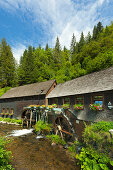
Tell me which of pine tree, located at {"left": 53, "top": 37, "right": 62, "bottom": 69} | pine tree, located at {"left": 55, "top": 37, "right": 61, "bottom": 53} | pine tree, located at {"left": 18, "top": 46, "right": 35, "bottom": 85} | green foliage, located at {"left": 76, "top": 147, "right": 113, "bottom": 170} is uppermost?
pine tree, located at {"left": 55, "top": 37, "right": 61, "bottom": 53}

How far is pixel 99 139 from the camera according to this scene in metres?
5.10

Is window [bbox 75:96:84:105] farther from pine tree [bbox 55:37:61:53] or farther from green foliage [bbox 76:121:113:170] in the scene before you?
pine tree [bbox 55:37:61:53]

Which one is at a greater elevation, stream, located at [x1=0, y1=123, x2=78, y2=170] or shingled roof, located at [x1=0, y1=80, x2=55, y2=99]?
shingled roof, located at [x1=0, y1=80, x2=55, y2=99]

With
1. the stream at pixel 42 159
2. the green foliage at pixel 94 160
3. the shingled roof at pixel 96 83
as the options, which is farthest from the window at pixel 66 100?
the green foliage at pixel 94 160

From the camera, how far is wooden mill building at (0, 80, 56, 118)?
52.1 ft

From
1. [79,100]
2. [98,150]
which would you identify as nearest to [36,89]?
[79,100]

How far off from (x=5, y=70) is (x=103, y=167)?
3529 cm

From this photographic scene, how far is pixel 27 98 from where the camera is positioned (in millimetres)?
17656

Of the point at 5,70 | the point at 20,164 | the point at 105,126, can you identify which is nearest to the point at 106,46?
the point at 105,126

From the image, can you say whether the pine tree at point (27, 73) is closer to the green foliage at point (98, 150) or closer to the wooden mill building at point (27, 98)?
the wooden mill building at point (27, 98)

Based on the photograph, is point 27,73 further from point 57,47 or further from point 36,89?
point 57,47

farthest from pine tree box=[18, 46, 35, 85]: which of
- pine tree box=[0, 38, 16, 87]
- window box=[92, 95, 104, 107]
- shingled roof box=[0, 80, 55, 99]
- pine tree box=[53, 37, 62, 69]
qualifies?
window box=[92, 95, 104, 107]

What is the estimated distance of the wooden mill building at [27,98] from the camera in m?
15.9

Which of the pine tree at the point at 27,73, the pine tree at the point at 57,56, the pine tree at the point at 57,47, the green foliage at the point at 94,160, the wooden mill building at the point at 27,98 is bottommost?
the green foliage at the point at 94,160
